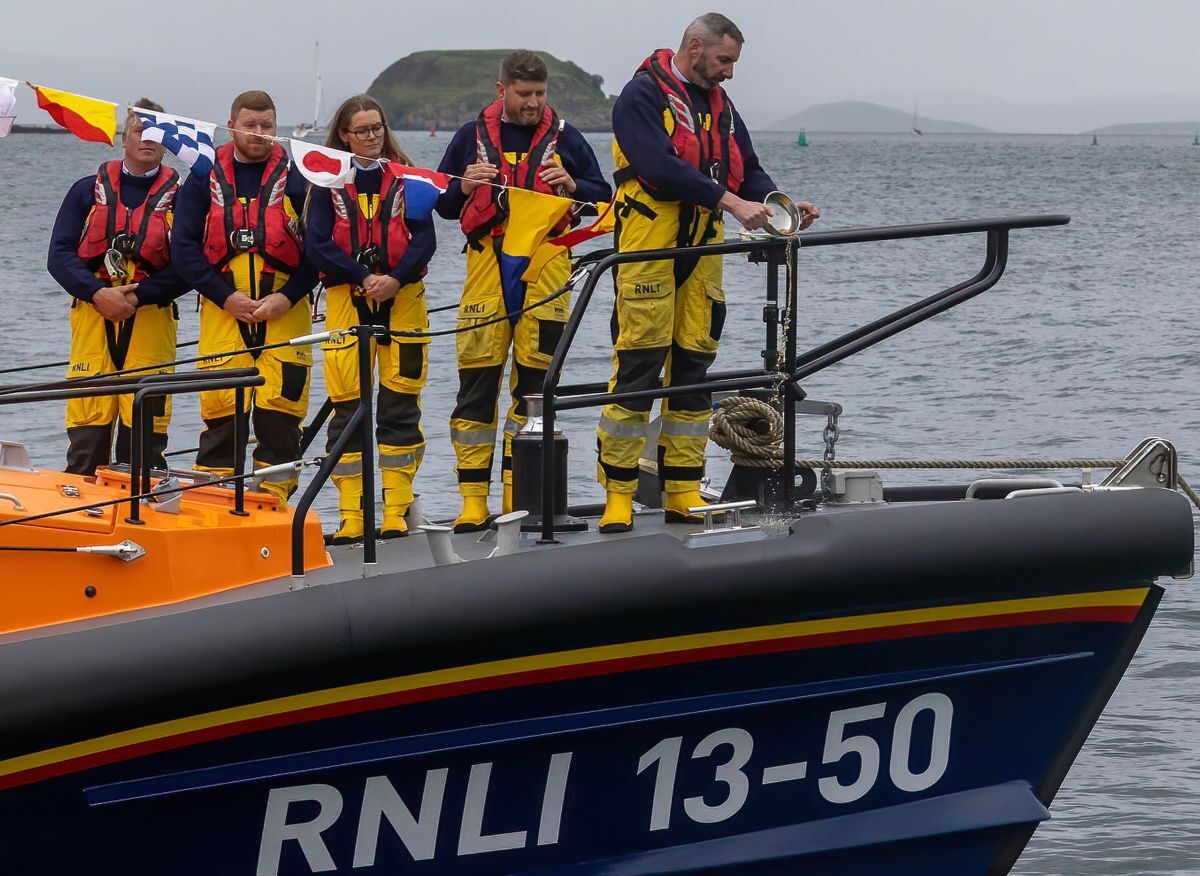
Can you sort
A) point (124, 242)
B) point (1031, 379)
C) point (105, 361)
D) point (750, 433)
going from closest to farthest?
point (750, 433) → point (124, 242) → point (105, 361) → point (1031, 379)

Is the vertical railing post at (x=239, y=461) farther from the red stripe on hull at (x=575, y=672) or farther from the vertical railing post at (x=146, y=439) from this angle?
the red stripe on hull at (x=575, y=672)

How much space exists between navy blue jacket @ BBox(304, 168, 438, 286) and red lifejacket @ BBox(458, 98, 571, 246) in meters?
0.15

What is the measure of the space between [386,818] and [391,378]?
1.65 meters

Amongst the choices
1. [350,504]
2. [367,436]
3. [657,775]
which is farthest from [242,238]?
[657,775]

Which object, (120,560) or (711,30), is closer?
(120,560)

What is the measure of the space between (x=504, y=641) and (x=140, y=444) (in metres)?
1.13

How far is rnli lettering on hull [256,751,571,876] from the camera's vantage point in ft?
13.2

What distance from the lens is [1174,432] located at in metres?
13.0

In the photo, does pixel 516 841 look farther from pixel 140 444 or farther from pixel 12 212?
pixel 12 212

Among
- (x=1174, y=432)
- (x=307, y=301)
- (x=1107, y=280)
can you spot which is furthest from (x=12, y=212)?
(x=307, y=301)

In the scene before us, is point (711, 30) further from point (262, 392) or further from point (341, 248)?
point (262, 392)

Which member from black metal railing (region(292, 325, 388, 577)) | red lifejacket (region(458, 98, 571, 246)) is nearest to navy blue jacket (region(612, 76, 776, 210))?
red lifejacket (region(458, 98, 571, 246))

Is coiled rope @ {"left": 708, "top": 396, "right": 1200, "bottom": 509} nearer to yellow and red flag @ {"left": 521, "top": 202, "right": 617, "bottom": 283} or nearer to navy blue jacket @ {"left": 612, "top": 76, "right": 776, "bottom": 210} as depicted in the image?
navy blue jacket @ {"left": 612, "top": 76, "right": 776, "bottom": 210}

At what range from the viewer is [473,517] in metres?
5.29
